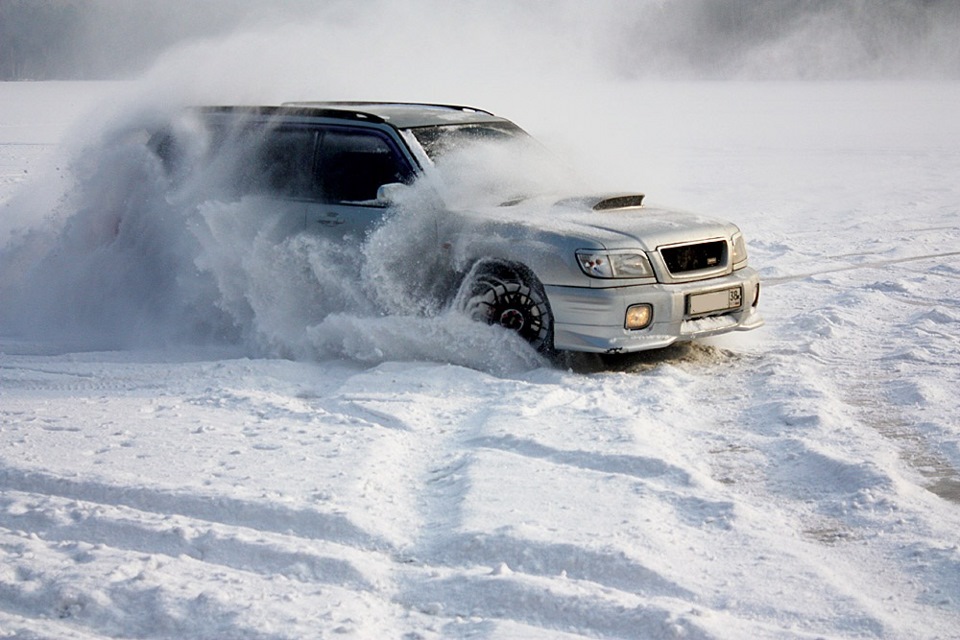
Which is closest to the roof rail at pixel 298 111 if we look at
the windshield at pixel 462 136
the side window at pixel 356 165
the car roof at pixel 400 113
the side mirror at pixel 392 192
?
the car roof at pixel 400 113

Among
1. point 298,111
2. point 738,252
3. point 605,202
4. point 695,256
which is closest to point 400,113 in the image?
point 298,111

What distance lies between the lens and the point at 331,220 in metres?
7.59

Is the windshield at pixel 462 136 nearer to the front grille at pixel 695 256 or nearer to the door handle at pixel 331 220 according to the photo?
the door handle at pixel 331 220

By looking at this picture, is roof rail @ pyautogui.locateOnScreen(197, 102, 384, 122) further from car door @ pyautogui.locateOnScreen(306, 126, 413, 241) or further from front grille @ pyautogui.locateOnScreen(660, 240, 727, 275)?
front grille @ pyautogui.locateOnScreen(660, 240, 727, 275)

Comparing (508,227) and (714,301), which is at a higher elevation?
(508,227)

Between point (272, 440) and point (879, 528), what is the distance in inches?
111

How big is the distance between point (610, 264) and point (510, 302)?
706 mm

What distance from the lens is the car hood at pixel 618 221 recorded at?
270 inches

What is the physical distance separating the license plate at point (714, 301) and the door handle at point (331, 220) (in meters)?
2.34

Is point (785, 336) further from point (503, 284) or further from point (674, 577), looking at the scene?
point (674, 577)

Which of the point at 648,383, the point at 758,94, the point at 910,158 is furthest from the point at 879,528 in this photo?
the point at 758,94

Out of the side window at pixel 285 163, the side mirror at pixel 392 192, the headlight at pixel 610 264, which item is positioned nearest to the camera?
the headlight at pixel 610 264

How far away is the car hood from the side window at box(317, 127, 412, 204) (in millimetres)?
812

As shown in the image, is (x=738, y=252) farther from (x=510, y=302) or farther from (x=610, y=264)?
(x=510, y=302)
